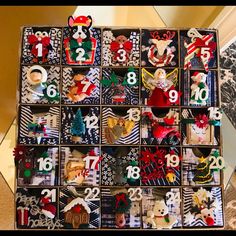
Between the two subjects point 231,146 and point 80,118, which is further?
point 231,146

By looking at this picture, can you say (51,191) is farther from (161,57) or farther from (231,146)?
(231,146)

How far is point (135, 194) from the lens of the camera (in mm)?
1219

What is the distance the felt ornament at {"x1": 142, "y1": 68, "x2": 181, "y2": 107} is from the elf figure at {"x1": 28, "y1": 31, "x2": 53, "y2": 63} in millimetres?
315

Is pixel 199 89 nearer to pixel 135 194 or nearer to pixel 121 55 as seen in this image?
pixel 121 55

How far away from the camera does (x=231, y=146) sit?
150cm

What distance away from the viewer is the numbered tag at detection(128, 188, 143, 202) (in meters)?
1.22

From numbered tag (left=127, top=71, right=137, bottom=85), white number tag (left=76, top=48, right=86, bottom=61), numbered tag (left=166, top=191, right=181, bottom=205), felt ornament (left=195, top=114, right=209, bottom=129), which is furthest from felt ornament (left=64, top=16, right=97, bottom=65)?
numbered tag (left=166, top=191, right=181, bottom=205)

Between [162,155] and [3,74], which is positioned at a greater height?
[3,74]

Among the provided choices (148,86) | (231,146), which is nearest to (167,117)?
(148,86)

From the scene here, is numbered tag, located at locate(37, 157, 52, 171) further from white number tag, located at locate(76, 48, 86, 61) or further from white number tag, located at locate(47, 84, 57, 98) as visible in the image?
white number tag, located at locate(76, 48, 86, 61)

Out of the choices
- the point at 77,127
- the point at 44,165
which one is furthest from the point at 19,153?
the point at 77,127

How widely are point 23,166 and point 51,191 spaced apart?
0.12 metres
